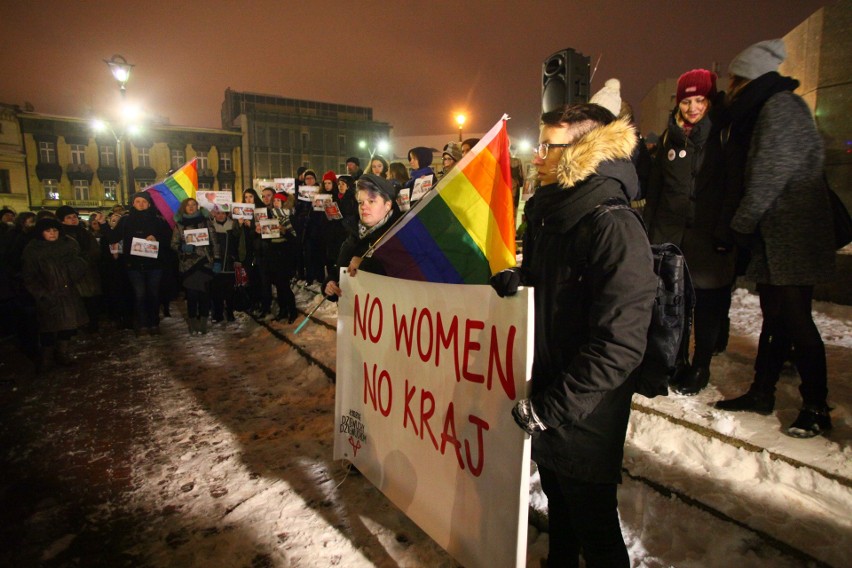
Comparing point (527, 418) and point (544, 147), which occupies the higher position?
point (544, 147)

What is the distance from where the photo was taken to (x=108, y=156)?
4450 cm

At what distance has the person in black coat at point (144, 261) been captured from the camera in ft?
24.3

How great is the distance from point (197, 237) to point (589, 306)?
24.3 ft

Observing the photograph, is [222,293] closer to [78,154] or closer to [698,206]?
[698,206]

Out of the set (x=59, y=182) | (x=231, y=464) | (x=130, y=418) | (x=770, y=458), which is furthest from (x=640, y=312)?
(x=59, y=182)

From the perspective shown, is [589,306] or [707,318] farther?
[707,318]

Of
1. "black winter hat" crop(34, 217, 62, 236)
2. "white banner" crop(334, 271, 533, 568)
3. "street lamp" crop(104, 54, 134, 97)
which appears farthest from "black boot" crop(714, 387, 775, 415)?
"street lamp" crop(104, 54, 134, 97)

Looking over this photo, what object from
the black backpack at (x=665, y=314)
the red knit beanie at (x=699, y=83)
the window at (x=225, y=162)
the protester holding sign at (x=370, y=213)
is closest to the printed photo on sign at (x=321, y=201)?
the protester holding sign at (x=370, y=213)

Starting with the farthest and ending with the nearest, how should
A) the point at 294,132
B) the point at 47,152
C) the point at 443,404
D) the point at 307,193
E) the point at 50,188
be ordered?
the point at 294,132
the point at 50,188
the point at 47,152
the point at 307,193
the point at 443,404

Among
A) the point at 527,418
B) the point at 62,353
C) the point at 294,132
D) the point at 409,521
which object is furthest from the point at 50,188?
the point at 527,418

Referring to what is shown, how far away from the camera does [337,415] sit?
3.07 metres

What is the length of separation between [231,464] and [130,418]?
164 centimetres

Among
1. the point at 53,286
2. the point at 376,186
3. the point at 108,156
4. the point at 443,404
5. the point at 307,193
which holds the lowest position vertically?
the point at 443,404

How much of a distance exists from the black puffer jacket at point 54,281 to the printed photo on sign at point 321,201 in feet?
12.3
